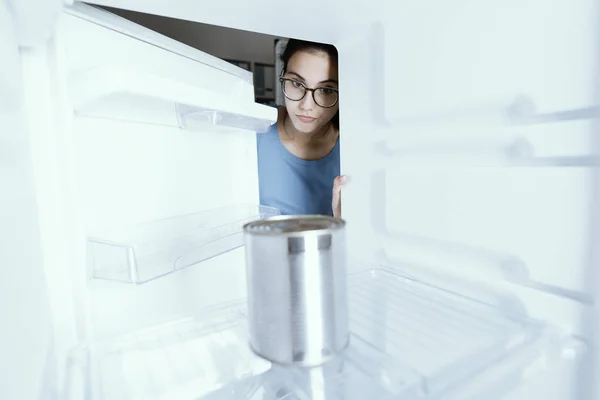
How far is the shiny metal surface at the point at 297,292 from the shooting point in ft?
1.24

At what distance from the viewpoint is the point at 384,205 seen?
88 cm

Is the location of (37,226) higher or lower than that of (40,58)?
lower

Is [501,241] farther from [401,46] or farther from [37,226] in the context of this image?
[37,226]

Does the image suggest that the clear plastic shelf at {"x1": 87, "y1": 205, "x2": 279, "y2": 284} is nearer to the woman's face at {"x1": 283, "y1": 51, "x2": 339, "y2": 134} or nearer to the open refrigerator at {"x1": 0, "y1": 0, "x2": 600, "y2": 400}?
the open refrigerator at {"x1": 0, "y1": 0, "x2": 600, "y2": 400}

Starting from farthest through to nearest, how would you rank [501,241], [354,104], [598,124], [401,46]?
1. [354,104]
2. [401,46]
3. [501,241]
4. [598,124]

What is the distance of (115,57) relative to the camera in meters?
0.62

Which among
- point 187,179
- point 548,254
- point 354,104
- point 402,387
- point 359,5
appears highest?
point 359,5

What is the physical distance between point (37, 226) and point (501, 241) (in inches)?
27.8

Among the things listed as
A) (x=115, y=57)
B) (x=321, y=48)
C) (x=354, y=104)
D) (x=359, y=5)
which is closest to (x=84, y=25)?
(x=115, y=57)

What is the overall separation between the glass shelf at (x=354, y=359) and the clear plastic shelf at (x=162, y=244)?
3.8 inches

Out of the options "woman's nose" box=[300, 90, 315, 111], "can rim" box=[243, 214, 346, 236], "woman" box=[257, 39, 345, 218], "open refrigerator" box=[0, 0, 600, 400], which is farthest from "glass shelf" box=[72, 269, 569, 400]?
"woman's nose" box=[300, 90, 315, 111]

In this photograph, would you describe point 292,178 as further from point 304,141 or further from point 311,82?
point 311,82

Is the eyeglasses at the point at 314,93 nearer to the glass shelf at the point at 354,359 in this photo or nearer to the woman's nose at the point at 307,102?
the woman's nose at the point at 307,102

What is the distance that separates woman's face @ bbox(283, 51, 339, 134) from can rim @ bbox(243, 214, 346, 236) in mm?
775
